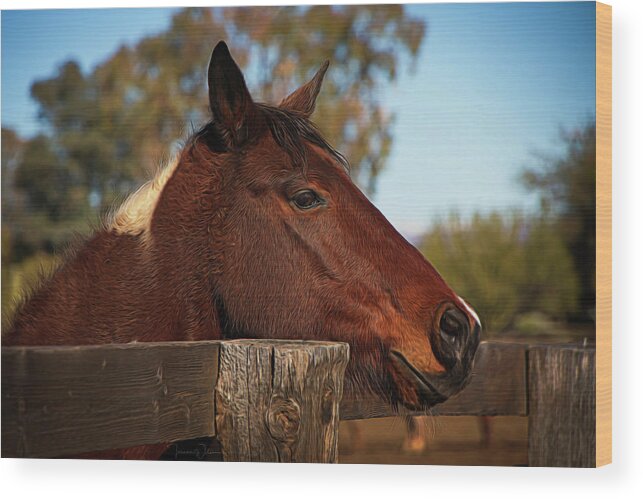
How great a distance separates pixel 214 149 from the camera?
386 centimetres

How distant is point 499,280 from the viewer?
378cm

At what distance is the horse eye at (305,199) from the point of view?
379 cm

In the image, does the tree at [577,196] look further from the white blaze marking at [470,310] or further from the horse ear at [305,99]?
the horse ear at [305,99]

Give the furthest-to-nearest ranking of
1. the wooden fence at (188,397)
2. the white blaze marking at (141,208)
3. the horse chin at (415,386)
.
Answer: the white blaze marking at (141,208) → the horse chin at (415,386) → the wooden fence at (188,397)

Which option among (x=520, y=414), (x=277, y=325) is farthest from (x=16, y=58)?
(x=520, y=414)

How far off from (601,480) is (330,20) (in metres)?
2.25

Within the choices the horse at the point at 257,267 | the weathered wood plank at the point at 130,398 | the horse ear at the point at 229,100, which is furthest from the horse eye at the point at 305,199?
the weathered wood plank at the point at 130,398

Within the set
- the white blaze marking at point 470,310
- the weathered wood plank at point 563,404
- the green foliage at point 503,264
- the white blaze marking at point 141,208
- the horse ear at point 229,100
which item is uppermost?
the horse ear at point 229,100

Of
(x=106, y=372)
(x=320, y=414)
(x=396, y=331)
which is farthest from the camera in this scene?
(x=396, y=331)

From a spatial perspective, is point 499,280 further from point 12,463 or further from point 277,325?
point 12,463

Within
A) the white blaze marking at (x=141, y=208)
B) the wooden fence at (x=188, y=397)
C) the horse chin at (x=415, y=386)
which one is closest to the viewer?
the wooden fence at (x=188, y=397)

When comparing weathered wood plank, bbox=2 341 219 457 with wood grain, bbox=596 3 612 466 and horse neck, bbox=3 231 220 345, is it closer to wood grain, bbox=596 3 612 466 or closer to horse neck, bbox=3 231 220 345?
horse neck, bbox=3 231 220 345

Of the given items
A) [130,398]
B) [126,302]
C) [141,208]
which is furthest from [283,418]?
[141,208]

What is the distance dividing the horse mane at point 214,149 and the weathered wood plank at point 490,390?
0.98 meters
